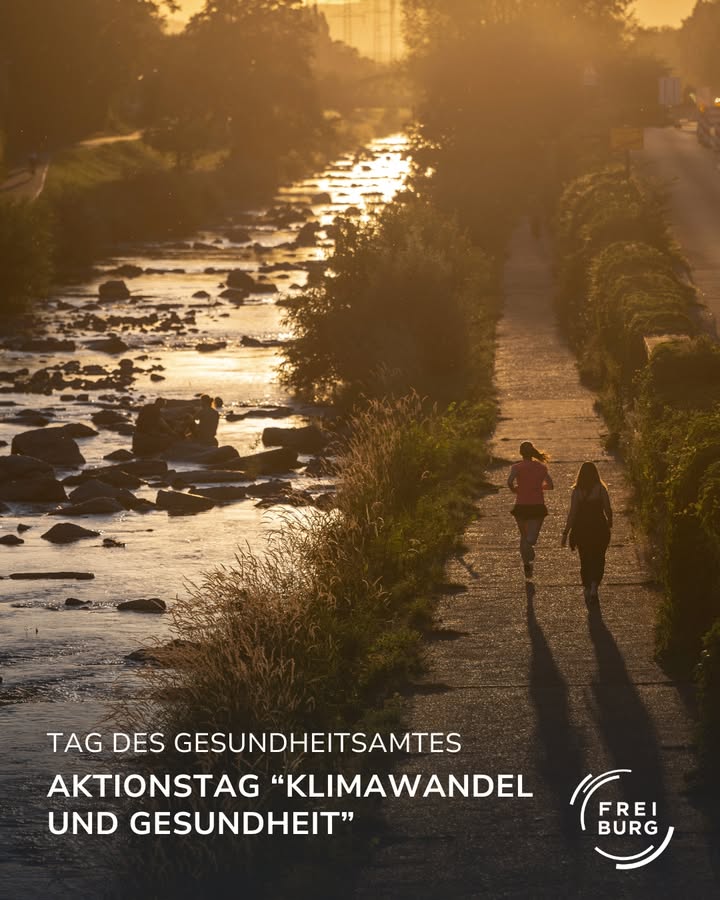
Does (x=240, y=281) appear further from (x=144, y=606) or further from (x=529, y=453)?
(x=529, y=453)

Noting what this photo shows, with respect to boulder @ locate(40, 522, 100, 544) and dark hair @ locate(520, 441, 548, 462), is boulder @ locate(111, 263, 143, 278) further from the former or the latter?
dark hair @ locate(520, 441, 548, 462)

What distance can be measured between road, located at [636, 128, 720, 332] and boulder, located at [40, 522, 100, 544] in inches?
628

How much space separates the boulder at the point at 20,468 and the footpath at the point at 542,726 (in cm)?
1161

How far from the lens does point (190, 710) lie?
13172 millimetres

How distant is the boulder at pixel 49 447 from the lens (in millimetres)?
31516

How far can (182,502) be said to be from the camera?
28016 mm

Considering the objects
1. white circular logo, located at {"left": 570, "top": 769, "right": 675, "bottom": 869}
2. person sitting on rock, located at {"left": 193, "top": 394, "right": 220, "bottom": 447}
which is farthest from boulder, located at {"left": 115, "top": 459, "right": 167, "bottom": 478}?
white circular logo, located at {"left": 570, "top": 769, "right": 675, "bottom": 869}

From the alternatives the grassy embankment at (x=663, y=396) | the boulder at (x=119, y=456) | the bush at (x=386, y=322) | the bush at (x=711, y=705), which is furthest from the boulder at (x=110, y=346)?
the bush at (x=711, y=705)

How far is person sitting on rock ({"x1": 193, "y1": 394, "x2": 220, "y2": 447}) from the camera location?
33.5m

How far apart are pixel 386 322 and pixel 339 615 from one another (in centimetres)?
1891

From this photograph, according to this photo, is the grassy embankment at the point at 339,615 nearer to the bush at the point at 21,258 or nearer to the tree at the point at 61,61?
the bush at the point at 21,258

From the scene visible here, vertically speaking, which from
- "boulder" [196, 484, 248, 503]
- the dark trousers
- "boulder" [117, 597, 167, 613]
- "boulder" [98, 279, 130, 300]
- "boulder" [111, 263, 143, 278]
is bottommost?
"boulder" [111, 263, 143, 278]

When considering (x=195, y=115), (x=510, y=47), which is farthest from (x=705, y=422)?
(x=195, y=115)

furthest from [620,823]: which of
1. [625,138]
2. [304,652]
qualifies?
[625,138]
